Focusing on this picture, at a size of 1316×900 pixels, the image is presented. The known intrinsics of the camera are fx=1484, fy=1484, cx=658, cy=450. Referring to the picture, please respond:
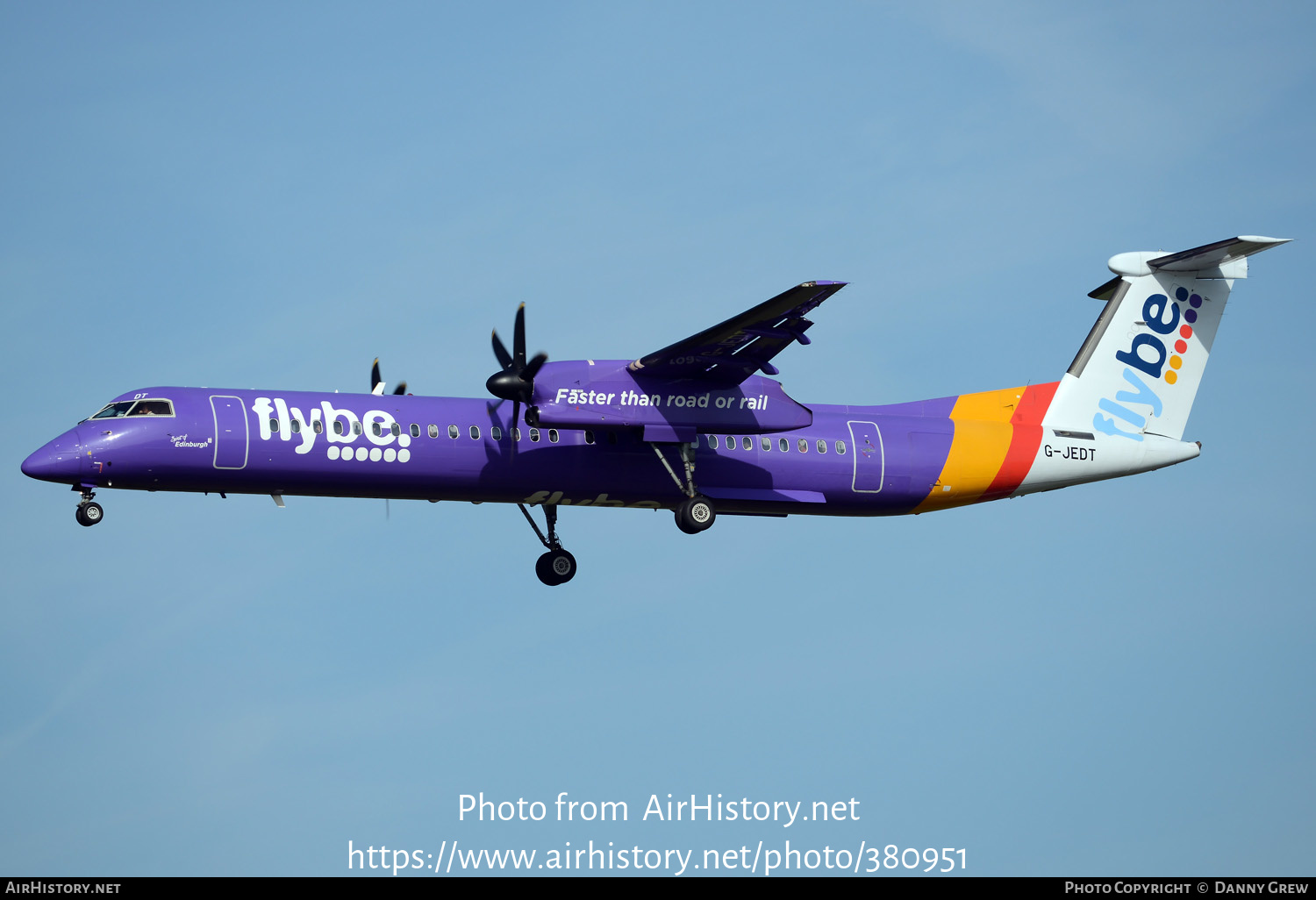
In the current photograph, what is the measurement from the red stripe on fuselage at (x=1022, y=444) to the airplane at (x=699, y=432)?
4cm

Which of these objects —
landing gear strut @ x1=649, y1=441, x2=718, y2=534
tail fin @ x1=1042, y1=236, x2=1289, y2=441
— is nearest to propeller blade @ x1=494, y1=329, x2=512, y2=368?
landing gear strut @ x1=649, y1=441, x2=718, y2=534

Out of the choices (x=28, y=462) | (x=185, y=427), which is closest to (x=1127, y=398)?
(x=185, y=427)

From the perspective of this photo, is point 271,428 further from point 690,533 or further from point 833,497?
point 833,497

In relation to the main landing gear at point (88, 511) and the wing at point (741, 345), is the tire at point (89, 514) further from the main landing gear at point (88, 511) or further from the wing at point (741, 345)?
the wing at point (741, 345)

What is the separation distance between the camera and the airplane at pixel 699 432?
23.4m

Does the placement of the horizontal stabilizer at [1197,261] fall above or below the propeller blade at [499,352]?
above

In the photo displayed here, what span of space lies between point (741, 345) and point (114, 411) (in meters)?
10.0

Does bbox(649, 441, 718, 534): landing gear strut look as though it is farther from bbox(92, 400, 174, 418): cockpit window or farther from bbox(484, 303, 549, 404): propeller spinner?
bbox(92, 400, 174, 418): cockpit window

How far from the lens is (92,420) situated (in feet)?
76.4

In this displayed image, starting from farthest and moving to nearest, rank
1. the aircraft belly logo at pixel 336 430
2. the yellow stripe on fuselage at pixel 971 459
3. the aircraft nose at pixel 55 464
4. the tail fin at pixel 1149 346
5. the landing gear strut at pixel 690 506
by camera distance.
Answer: the tail fin at pixel 1149 346, the yellow stripe on fuselage at pixel 971 459, the landing gear strut at pixel 690 506, the aircraft belly logo at pixel 336 430, the aircraft nose at pixel 55 464

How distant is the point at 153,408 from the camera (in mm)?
23422

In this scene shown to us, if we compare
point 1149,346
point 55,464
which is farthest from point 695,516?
point 55,464

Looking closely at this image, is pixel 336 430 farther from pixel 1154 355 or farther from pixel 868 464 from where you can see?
pixel 1154 355

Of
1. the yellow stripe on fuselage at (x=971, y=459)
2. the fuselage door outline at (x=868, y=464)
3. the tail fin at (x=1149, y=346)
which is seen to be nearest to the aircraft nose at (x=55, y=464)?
the fuselage door outline at (x=868, y=464)
